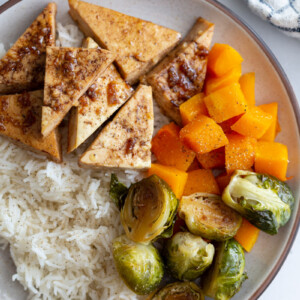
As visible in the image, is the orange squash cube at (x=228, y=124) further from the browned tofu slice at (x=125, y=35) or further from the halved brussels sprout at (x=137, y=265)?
the halved brussels sprout at (x=137, y=265)

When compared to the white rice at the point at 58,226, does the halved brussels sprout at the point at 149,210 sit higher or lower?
higher

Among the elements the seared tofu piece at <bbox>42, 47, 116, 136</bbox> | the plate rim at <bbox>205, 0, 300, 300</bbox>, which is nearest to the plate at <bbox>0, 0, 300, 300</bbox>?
the plate rim at <bbox>205, 0, 300, 300</bbox>

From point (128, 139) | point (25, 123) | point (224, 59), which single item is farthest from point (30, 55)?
point (224, 59)

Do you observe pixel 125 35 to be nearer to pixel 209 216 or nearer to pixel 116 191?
pixel 116 191

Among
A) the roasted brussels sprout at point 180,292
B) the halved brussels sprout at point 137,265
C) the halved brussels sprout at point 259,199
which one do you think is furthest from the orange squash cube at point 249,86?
the roasted brussels sprout at point 180,292

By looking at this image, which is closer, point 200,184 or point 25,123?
point 25,123

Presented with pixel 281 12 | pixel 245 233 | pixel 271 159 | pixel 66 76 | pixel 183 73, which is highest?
pixel 281 12

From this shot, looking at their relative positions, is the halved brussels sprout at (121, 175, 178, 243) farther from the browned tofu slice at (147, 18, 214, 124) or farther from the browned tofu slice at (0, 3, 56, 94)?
the browned tofu slice at (0, 3, 56, 94)
